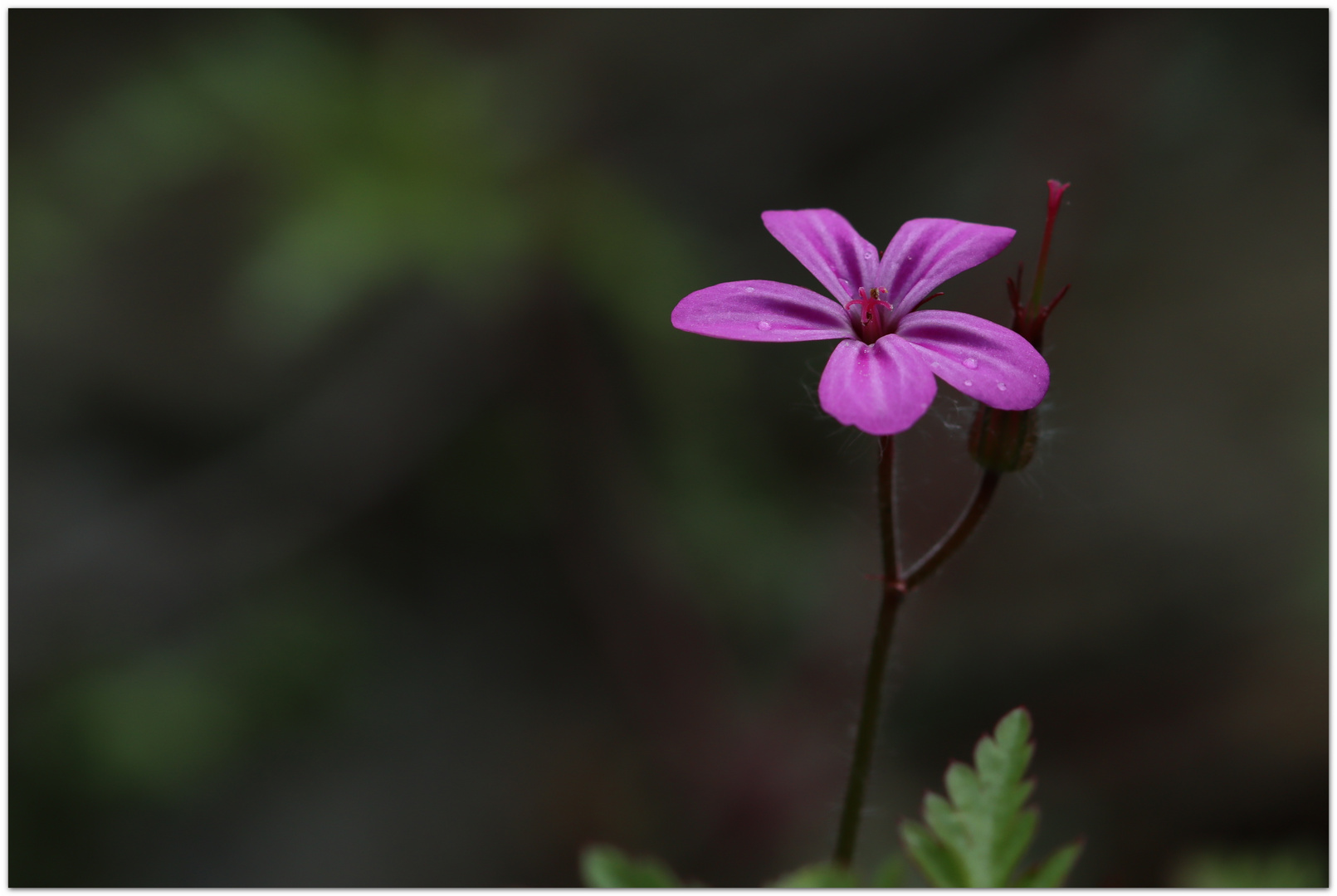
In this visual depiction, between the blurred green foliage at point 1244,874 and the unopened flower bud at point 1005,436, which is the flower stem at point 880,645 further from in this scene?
the blurred green foliage at point 1244,874

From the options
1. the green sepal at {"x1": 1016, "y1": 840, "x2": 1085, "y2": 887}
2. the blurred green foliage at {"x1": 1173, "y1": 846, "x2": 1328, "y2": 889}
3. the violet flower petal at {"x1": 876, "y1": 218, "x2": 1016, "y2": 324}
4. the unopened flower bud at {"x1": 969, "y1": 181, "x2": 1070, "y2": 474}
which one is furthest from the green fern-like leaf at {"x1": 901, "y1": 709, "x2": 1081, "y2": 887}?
the blurred green foliage at {"x1": 1173, "y1": 846, "x2": 1328, "y2": 889}

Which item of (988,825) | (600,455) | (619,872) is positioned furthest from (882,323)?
(600,455)

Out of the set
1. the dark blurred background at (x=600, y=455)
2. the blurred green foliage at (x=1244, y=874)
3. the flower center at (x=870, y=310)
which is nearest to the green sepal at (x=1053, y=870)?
the flower center at (x=870, y=310)

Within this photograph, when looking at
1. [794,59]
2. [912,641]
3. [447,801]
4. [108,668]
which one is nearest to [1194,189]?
[794,59]

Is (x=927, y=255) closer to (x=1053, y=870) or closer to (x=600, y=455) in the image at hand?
(x=1053, y=870)

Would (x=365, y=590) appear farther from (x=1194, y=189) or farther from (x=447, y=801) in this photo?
(x=1194, y=189)

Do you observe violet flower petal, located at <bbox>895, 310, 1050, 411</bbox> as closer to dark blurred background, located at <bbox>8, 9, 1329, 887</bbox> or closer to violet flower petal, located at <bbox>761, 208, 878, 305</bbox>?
violet flower petal, located at <bbox>761, 208, 878, 305</bbox>
